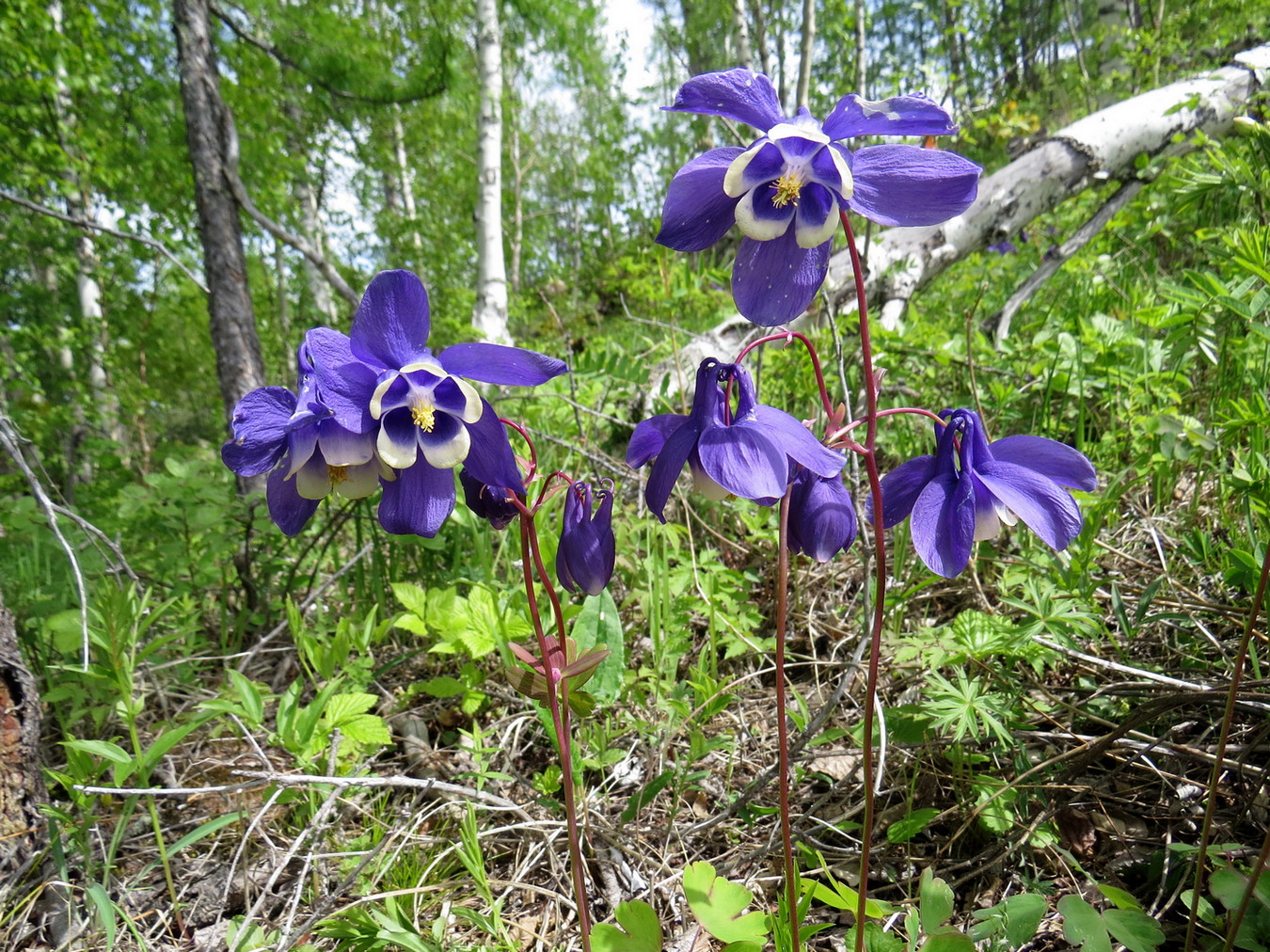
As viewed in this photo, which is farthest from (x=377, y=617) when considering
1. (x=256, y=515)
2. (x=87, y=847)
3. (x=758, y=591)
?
(x=758, y=591)

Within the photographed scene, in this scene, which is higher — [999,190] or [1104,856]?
[999,190]

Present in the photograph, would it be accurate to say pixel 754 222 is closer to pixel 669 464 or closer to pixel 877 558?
pixel 669 464

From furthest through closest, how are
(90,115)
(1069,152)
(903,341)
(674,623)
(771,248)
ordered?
(90,115) < (1069,152) < (903,341) < (674,623) < (771,248)

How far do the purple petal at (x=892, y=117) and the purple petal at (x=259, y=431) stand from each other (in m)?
0.92

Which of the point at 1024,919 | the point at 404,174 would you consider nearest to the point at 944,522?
the point at 1024,919

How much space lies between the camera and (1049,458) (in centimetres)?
107

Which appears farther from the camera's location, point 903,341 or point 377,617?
point 903,341

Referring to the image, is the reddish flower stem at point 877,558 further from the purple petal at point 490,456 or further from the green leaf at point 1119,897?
the purple petal at point 490,456

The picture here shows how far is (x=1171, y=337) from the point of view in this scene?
2035 mm

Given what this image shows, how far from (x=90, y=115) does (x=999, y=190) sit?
1020 cm

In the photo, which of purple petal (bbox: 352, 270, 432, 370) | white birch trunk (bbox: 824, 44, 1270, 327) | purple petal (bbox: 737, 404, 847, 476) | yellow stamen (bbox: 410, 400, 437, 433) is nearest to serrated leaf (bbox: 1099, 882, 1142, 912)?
purple petal (bbox: 737, 404, 847, 476)

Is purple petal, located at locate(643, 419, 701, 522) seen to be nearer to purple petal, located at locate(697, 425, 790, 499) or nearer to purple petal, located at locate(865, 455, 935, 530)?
purple petal, located at locate(697, 425, 790, 499)

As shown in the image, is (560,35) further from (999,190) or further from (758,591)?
(758,591)

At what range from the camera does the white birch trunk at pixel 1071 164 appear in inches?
163
